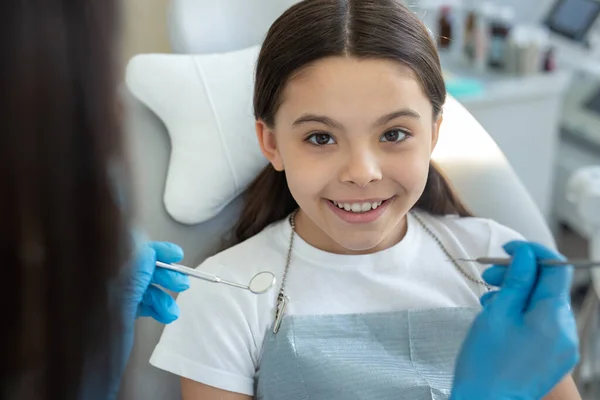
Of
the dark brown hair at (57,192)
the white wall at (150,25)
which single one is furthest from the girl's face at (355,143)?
the white wall at (150,25)

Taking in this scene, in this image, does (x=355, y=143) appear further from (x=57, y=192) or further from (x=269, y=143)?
(x=57, y=192)

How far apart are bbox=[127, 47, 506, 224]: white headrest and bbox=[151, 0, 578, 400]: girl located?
0.16 meters

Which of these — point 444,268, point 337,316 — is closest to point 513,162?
point 444,268

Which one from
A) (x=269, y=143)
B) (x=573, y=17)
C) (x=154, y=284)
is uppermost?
(x=269, y=143)

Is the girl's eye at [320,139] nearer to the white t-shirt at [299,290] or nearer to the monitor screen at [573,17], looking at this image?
the white t-shirt at [299,290]

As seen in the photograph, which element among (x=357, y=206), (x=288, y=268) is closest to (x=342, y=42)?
(x=357, y=206)

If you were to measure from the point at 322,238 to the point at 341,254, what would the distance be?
4 centimetres

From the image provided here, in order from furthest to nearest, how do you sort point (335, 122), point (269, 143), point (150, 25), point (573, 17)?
point (573, 17) → point (150, 25) → point (269, 143) → point (335, 122)

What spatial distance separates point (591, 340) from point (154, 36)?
1335mm

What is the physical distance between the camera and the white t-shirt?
1.07 m

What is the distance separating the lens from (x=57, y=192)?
555mm

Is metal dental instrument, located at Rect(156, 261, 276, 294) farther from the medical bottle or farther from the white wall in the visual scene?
the medical bottle

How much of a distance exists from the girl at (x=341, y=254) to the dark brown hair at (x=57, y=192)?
1.48 ft

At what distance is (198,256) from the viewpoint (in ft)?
4.27
